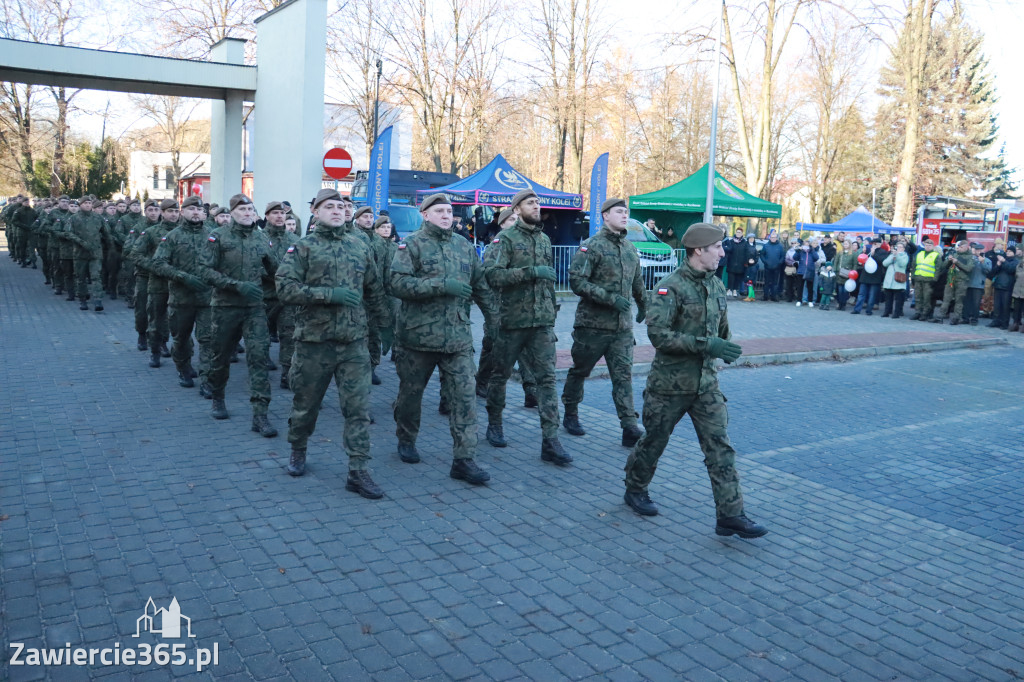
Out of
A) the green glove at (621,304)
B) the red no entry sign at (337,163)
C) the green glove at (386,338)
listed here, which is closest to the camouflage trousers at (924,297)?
the red no entry sign at (337,163)

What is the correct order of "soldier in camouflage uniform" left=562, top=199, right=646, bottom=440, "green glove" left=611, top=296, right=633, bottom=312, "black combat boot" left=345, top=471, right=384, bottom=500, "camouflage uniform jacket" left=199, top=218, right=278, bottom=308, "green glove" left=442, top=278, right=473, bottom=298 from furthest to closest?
"camouflage uniform jacket" left=199, top=218, right=278, bottom=308 < "soldier in camouflage uniform" left=562, top=199, right=646, bottom=440 < "green glove" left=611, top=296, right=633, bottom=312 < "green glove" left=442, top=278, right=473, bottom=298 < "black combat boot" left=345, top=471, right=384, bottom=500

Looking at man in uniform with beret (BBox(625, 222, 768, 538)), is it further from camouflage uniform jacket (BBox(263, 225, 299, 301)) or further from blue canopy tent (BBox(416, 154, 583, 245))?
blue canopy tent (BBox(416, 154, 583, 245))

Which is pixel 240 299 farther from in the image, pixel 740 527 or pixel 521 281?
pixel 740 527

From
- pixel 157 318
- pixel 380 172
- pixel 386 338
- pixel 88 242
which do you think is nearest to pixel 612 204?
pixel 386 338

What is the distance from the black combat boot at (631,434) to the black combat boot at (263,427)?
120 inches

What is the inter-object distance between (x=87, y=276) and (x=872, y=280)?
664 inches

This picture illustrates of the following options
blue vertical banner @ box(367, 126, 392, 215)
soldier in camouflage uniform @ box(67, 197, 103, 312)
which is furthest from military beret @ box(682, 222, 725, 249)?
soldier in camouflage uniform @ box(67, 197, 103, 312)

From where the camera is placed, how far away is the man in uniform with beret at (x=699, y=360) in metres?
5.42

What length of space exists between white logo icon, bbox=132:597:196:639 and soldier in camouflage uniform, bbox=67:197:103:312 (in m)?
12.7

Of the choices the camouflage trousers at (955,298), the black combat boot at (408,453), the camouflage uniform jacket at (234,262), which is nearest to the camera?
the black combat boot at (408,453)

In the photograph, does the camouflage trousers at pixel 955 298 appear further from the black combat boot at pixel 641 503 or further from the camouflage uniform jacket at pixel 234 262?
the camouflage uniform jacket at pixel 234 262

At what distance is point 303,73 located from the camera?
17328 millimetres

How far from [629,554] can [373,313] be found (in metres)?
4.19

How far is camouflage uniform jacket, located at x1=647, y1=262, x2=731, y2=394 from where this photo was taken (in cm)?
542
